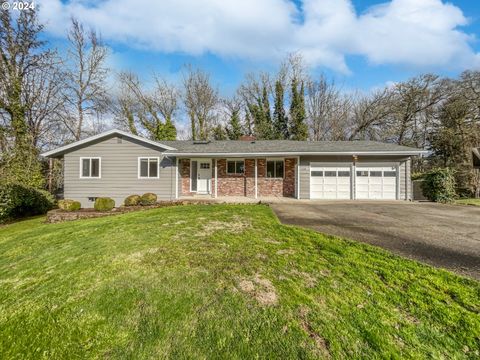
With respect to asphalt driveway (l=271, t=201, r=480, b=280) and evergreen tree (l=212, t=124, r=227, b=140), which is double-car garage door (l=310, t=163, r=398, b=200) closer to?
asphalt driveway (l=271, t=201, r=480, b=280)

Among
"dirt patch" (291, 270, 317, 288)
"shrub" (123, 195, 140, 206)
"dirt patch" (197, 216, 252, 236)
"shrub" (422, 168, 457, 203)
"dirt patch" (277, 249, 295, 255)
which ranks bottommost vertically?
"dirt patch" (291, 270, 317, 288)

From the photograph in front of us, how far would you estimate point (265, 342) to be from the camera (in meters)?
2.24

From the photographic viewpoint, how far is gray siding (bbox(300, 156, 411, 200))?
1241 centimetres

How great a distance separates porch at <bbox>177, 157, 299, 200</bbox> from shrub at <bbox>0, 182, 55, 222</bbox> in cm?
780

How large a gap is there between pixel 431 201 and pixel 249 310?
14125 mm

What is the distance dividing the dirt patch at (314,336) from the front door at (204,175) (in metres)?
11.7

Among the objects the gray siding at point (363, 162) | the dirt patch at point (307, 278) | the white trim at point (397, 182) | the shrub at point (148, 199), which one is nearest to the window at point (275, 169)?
the gray siding at point (363, 162)

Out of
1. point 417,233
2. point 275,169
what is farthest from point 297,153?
point 417,233

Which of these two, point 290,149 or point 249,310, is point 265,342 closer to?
point 249,310

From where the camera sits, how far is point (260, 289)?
305 cm

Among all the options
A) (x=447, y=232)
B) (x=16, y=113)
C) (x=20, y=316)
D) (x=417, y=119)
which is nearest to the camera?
(x=20, y=316)

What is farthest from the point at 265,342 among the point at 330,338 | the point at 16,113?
the point at 16,113

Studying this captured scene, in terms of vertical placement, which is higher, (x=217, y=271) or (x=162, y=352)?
(x=217, y=271)

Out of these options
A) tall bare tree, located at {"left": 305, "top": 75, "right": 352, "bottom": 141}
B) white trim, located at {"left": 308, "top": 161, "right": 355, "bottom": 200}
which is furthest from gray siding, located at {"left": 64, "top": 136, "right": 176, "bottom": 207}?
tall bare tree, located at {"left": 305, "top": 75, "right": 352, "bottom": 141}
